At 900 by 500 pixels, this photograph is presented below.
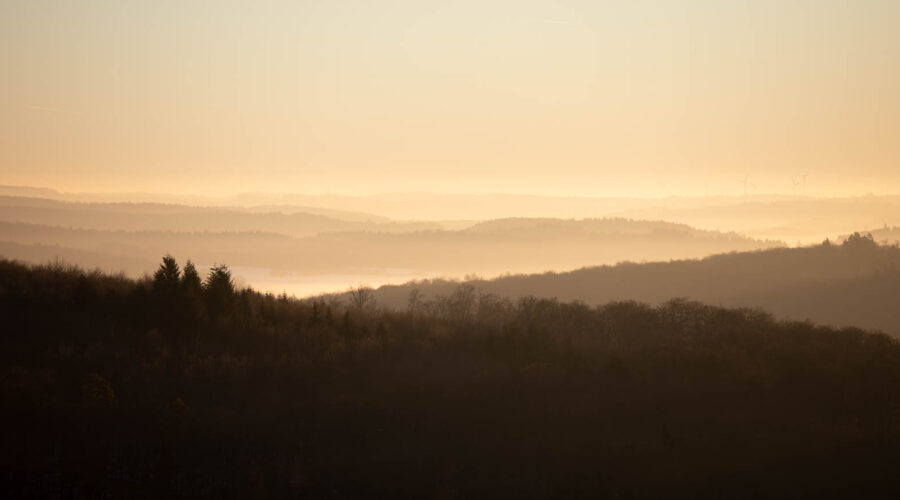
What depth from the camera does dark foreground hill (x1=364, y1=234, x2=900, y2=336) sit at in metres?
123

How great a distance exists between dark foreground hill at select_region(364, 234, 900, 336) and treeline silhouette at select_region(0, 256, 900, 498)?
104 metres

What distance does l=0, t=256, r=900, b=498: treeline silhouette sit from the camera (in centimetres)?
1342

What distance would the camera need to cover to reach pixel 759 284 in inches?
5748

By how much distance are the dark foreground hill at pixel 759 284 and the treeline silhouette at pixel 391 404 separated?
343 ft

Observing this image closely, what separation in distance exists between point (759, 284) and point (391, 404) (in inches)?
5883

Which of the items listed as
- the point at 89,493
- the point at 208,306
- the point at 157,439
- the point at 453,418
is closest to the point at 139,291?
the point at 208,306

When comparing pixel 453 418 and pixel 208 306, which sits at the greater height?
pixel 208 306

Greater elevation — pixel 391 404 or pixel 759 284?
pixel 391 404

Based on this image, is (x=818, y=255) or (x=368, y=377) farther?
(x=818, y=255)

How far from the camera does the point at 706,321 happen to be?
2778 cm

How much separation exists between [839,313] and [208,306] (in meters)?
130

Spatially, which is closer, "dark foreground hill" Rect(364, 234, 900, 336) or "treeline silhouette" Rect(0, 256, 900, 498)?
"treeline silhouette" Rect(0, 256, 900, 498)

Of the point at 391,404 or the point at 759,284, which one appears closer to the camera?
the point at 391,404

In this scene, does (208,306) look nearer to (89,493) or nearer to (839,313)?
(89,493)
